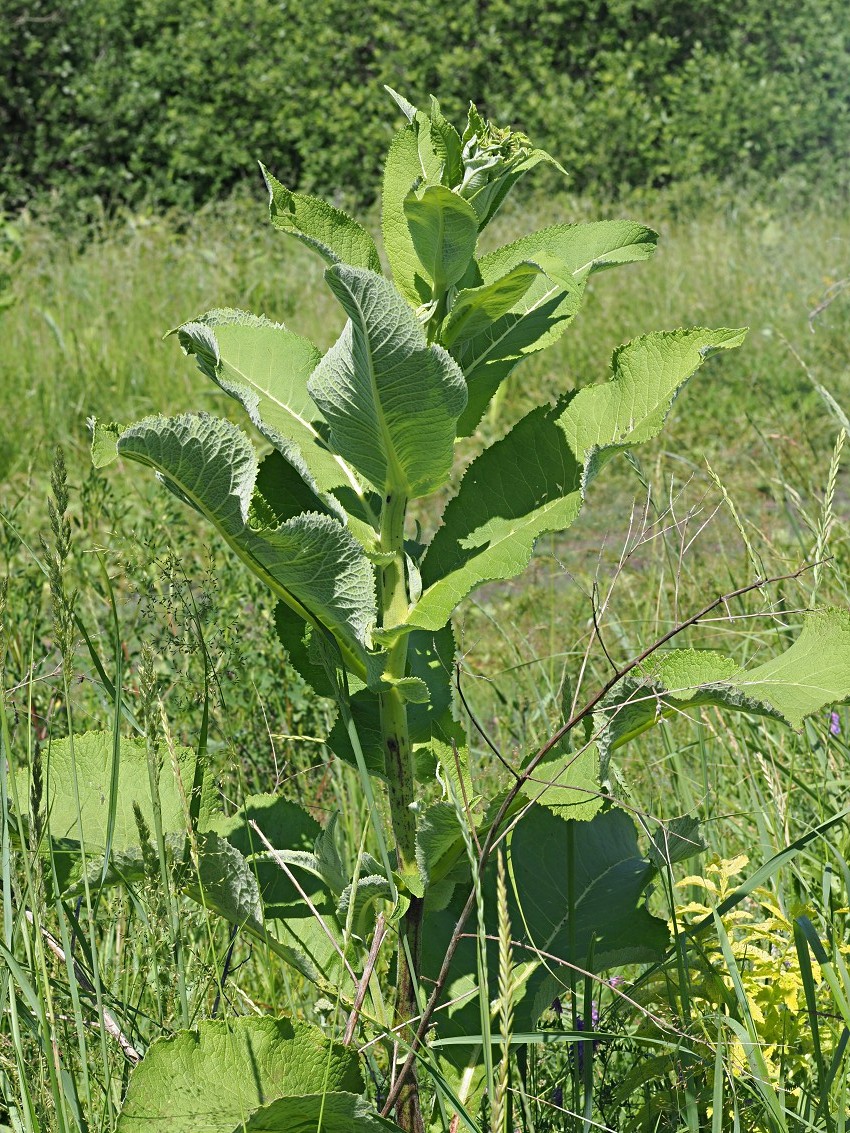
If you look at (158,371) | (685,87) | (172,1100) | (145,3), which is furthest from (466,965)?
(145,3)

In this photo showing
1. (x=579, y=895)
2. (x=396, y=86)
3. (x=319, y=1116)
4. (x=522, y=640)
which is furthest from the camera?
(x=396, y=86)

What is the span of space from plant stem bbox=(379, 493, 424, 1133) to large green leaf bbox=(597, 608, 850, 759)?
0.24m

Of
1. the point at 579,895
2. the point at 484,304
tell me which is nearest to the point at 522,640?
the point at 579,895

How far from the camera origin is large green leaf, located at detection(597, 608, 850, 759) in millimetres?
1198

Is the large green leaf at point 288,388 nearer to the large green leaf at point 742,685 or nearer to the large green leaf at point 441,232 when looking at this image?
the large green leaf at point 441,232

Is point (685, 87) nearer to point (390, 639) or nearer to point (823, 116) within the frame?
point (823, 116)

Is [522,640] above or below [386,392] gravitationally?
below

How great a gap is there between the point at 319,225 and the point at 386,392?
0.28m

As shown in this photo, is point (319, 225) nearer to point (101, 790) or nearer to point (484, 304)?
point (484, 304)

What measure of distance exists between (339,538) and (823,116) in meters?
14.2

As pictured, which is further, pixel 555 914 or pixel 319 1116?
pixel 555 914

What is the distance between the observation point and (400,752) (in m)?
1.38

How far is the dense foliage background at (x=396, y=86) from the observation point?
532 inches

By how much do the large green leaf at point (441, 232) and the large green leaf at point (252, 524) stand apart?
288 millimetres
